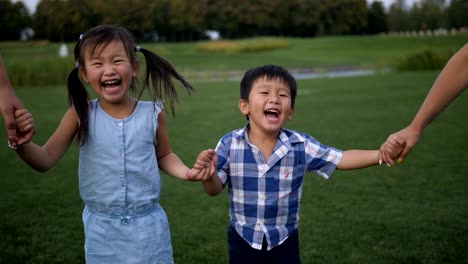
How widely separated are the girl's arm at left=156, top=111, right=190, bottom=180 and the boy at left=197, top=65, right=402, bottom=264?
0.55 ft

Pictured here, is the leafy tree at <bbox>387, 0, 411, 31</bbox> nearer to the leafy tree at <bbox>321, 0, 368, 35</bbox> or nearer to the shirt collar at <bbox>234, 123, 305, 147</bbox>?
the leafy tree at <bbox>321, 0, 368, 35</bbox>

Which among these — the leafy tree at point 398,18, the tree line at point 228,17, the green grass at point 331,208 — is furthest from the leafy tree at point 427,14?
the green grass at point 331,208

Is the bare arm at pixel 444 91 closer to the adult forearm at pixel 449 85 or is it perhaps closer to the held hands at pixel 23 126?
the adult forearm at pixel 449 85

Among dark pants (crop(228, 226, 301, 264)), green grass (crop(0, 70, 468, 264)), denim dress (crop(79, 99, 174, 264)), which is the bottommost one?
green grass (crop(0, 70, 468, 264))

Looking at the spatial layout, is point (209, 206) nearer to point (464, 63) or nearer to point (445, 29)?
point (464, 63)

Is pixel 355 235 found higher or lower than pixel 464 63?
lower

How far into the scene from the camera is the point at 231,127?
958 cm

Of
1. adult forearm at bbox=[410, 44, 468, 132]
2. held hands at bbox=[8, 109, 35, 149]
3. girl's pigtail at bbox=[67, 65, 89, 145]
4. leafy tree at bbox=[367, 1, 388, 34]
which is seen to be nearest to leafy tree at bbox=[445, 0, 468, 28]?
leafy tree at bbox=[367, 1, 388, 34]

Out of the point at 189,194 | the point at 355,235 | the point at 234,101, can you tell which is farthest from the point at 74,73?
the point at 234,101

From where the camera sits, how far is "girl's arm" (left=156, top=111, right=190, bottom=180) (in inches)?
92.6

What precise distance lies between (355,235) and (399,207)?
2.97 ft

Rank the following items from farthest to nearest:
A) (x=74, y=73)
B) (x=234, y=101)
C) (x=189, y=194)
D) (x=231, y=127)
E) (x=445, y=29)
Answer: (x=445, y=29)
(x=234, y=101)
(x=231, y=127)
(x=189, y=194)
(x=74, y=73)

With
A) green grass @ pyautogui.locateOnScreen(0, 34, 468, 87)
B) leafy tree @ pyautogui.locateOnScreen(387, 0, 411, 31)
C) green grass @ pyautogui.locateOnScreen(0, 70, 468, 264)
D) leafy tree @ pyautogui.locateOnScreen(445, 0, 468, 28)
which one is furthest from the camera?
leafy tree @ pyautogui.locateOnScreen(387, 0, 411, 31)

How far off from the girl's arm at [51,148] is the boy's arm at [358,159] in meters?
1.27
